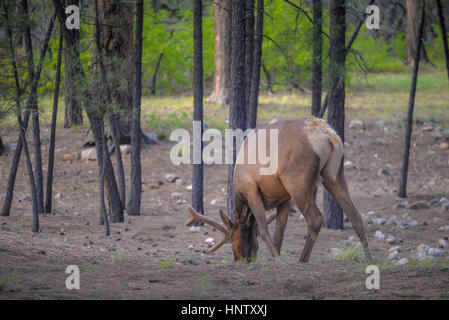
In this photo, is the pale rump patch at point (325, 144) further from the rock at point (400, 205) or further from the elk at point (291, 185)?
the rock at point (400, 205)

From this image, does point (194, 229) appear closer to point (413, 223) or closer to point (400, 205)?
point (413, 223)

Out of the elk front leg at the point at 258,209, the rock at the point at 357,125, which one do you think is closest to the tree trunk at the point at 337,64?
the elk front leg at the point at 258,209

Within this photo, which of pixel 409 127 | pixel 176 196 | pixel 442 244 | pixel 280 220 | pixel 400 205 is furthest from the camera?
pixel 176 196

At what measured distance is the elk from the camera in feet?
25.4

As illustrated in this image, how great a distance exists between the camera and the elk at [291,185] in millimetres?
7750

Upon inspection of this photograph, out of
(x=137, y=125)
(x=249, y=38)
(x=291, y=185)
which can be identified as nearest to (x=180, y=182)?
(x=137, y=125)

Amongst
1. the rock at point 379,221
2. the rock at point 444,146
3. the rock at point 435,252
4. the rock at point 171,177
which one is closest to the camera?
the rock at point 435,252

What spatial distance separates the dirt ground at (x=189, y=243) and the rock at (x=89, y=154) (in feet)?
0.82

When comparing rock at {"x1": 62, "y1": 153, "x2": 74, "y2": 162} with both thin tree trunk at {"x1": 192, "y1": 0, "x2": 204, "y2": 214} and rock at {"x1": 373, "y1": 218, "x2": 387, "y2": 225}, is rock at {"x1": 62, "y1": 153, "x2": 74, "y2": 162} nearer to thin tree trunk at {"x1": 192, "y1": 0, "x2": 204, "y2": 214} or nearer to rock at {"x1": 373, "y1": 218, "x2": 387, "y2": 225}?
thin tree trunk at {"x1": 192, "y1": 0, "x2": 204, "y2": 214}

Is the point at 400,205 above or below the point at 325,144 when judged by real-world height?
below

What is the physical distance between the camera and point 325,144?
7789 millimetres

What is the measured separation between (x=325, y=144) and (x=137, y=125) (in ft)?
18.0

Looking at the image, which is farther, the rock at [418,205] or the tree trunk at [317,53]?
the rock at [418,205]

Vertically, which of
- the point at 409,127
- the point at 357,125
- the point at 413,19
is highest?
the point at 413,19
